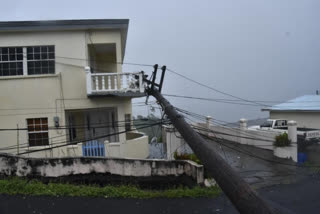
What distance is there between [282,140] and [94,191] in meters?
8.60

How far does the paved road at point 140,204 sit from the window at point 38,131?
4208mm

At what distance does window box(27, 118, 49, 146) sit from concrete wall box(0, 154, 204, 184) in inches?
116

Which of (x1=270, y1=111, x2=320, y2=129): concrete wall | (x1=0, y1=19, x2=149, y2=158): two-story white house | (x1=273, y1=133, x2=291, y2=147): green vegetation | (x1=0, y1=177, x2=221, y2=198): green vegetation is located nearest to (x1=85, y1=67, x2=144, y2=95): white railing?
(x1=0, y1=19, x2=149, y2=158): two-story white house

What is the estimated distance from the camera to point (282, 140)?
11.1m

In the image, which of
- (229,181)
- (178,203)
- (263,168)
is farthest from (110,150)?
(229,181)

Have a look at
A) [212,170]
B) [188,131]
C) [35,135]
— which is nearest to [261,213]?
[212,170]

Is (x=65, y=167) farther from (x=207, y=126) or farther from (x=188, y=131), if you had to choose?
(x=207, y=126)

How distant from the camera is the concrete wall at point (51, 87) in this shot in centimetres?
1071

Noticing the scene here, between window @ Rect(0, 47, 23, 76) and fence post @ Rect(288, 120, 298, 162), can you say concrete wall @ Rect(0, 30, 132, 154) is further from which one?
fence post @ Rect(288, 120, 298, 162)

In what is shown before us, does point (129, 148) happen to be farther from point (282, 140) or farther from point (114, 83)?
point (282, 140)

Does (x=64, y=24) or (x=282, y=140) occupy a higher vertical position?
(x=64, y=24)

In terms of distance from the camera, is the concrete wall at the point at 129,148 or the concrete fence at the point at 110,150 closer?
the concrete fence at the point at 110,150

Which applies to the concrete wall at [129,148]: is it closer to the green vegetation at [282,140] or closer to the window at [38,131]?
the window at [38,131]

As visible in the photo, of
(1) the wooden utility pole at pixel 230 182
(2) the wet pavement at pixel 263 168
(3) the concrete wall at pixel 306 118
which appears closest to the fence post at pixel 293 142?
(2) the wet pavement at pixel 263 168
